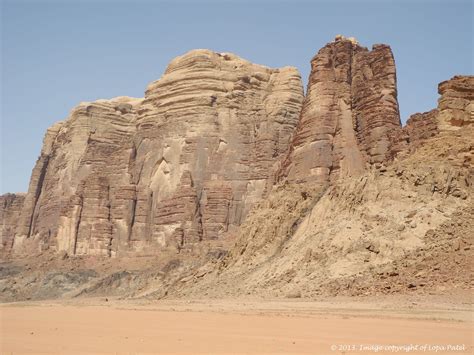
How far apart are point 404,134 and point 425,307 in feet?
72.9

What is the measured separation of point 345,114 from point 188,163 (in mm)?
38696

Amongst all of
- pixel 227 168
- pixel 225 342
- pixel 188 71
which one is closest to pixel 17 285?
pixel 227 168

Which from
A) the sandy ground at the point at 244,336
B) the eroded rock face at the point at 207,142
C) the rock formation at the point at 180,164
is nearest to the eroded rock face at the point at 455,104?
the sandy ground at the point at 244,336

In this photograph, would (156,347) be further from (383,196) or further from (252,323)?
(383,196)

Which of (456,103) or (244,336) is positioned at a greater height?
(456,103)

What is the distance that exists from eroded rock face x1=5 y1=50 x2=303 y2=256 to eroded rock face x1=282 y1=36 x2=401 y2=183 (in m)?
29.1

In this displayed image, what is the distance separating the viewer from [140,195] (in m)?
84.8

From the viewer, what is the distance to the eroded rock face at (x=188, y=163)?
77.8 m

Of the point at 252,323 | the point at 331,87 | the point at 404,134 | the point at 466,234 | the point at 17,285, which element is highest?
the point at 331,87

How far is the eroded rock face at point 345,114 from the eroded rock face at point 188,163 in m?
29.1

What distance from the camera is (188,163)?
81125mm

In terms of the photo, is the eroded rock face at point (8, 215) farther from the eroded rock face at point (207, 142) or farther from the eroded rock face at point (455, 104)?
the eroded rock face at point (455, 104)

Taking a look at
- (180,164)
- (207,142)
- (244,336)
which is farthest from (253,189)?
(244,336)

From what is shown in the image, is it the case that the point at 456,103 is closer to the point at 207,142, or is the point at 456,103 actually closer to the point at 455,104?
the point at 455,104
